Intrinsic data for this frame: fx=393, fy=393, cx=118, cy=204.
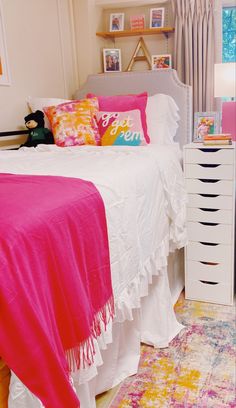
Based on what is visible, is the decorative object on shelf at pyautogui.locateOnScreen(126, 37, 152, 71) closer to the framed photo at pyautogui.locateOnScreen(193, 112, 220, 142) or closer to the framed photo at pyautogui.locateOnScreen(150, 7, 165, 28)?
the framed photo at pyautogui.locateOnScreen(150, 7, 165, 28)

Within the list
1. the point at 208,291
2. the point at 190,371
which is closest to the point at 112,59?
the point at 208,291

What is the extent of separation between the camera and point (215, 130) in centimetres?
Result: 259

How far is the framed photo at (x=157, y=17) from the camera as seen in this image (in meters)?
2.96

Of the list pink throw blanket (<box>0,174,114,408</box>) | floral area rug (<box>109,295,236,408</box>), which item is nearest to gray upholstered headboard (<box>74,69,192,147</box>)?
floral area rug (<box>109,295,236,408</box>)

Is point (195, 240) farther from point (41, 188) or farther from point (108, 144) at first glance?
point (41, 188)

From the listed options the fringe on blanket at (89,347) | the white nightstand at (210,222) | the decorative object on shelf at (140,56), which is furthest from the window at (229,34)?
the fringe on blanket at (89,347)

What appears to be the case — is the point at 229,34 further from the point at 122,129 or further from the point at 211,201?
the point at 211,201

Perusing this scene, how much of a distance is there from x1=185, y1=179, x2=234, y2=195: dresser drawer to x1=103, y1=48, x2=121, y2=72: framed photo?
143cm

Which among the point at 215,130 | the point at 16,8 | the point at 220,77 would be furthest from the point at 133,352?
the point at 16,8

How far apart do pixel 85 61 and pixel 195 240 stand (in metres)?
1.75

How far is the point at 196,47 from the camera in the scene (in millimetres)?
2895

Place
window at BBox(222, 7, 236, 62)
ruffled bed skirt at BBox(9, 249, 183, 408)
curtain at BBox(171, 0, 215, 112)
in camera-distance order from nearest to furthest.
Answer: ruffled bed skirt at BBox(9, 249, 183, 408), curtain at BBox(171, 0, 215, 112), window at BBox(222, 7, 236, 62)

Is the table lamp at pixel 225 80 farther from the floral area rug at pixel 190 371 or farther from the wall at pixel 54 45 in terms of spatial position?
the floral area rug at pixel 190 371

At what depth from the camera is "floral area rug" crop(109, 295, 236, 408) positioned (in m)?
1.48
